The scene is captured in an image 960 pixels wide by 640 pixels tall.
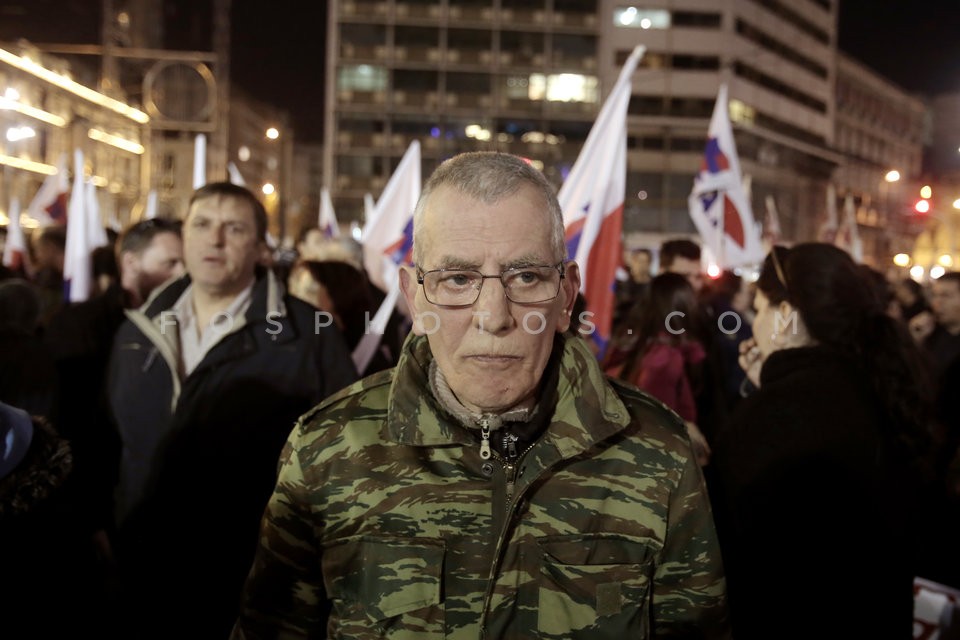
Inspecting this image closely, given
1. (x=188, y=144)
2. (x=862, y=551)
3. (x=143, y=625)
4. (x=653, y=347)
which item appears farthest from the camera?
(x=188, y=144)

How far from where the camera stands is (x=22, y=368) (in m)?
3.86

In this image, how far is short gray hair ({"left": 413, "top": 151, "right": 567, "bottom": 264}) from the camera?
1945 mm

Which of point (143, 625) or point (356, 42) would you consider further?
point (356, 42)

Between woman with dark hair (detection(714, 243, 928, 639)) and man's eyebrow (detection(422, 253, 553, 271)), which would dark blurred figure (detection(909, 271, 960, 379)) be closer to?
woman with dark hair (detection(714, 243, 928, 639))

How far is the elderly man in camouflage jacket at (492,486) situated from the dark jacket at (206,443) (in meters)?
1.70

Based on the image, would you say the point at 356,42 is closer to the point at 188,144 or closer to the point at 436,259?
the point at 188,144

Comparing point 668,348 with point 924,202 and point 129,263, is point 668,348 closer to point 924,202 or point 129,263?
point 129,263

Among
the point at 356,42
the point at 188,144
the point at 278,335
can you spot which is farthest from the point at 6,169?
the point at 278,335

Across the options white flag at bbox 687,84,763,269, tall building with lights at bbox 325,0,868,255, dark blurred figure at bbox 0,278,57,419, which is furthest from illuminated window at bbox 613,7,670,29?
dark blurred figure at bbox 0,278,57,419

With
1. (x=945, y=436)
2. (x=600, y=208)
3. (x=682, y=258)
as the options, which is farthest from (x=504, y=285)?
(x=682, y=258)

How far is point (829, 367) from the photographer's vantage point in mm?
3092

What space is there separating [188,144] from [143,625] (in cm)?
8579

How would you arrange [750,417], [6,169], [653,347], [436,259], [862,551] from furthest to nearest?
[6,169] < [653,347] < [750,417] < [862,551] < [436,259]

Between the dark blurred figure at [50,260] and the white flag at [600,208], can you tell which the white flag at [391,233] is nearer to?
the dark blurred figure at [50,260]
